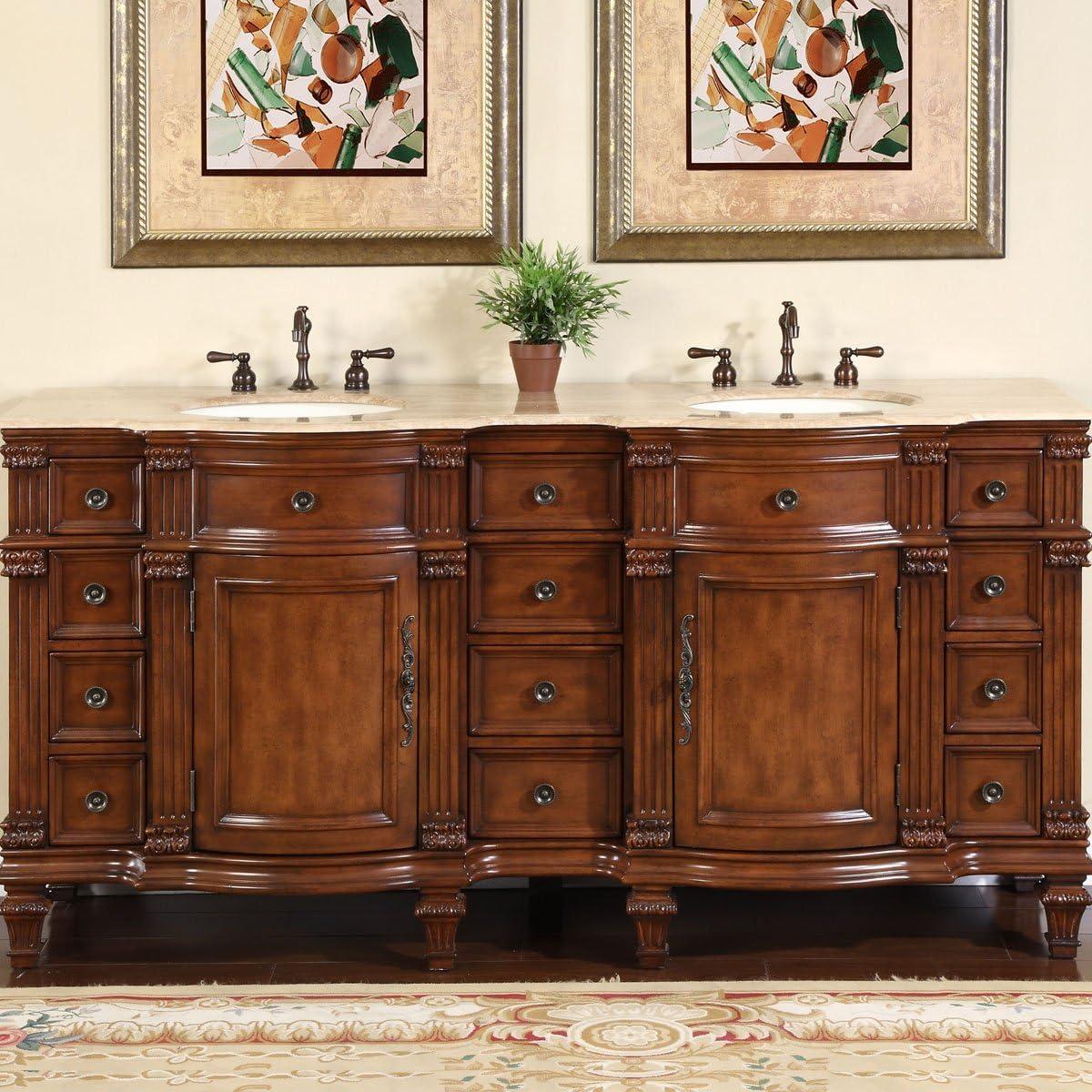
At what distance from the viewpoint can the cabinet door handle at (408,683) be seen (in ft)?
8.98

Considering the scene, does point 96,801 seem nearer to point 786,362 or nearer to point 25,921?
point 25,921

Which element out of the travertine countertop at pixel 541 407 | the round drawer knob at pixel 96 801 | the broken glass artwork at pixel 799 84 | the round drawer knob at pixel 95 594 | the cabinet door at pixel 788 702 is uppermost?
the broken glass artwork at pixel 799 84

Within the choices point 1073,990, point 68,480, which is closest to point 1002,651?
point 1073,990

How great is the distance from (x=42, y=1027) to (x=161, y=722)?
543mm

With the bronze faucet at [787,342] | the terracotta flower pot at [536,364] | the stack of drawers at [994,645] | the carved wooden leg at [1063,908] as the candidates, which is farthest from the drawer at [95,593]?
the carved wooden leg at [1063,908]

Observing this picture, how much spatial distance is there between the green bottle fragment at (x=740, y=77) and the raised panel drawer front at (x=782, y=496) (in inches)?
35.9

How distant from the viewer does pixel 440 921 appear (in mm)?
2805

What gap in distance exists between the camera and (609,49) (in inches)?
124

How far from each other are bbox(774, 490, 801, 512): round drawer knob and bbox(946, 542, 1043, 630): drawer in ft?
Answer: 1.05

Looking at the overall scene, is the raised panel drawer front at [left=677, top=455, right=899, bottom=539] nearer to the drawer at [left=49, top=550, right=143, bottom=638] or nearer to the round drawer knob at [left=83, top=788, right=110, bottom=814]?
the drawer at [left=49, top=550, right=143, bottom=638]

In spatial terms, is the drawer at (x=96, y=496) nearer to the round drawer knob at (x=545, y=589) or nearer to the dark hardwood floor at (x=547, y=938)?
the round drawer knob at (x=545, y=589)

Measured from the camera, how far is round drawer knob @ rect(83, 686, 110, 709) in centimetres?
278

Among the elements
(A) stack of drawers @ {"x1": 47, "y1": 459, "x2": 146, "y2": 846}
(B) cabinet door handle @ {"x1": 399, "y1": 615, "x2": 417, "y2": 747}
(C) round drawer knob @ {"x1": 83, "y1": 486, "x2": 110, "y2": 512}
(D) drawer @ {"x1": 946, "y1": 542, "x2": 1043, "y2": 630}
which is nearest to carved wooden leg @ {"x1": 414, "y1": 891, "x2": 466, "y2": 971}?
(B) cabinet door handle @ {"x1": 399, "y1": 615, "x2": 417, "y2": 747}

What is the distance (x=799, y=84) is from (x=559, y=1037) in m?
1.93
